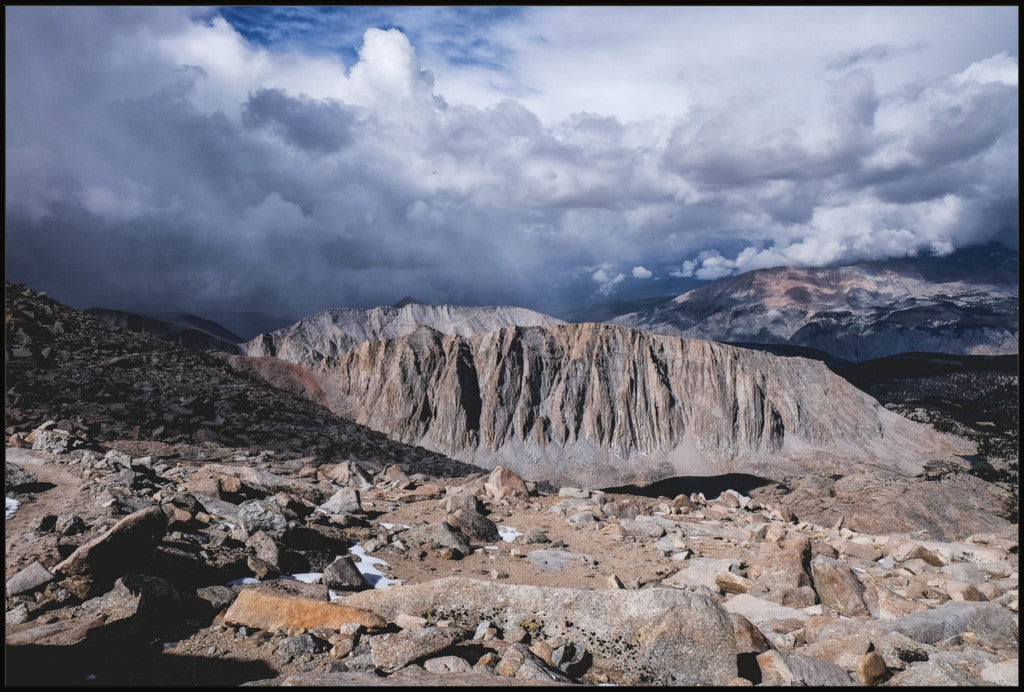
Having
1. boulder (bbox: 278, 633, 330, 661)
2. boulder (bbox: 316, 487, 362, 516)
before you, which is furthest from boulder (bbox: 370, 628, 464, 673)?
boulder (bbox: 316, 487, 362, 516)

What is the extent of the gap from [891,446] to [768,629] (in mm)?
126876

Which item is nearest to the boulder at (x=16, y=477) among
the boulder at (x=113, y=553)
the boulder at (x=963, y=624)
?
the boulder at (x=113, y=553)

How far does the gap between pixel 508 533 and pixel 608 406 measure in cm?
9888

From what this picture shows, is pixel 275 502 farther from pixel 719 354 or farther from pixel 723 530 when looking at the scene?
pixel 719 354

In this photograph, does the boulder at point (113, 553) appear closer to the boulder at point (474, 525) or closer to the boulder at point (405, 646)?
the boulder at point (405, 646)

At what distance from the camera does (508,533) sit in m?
16.8

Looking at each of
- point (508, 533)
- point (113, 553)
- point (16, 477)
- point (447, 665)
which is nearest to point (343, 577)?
point (113, 553)

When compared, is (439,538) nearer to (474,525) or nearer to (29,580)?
(474,525)

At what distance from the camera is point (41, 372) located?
2620 cm

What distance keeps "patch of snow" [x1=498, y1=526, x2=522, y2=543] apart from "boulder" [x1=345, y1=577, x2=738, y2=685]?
267 inches

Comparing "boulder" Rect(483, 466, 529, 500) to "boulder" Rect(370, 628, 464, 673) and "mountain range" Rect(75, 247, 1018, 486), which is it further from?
"mountain range" Rect(75, 247, 1018, 486)

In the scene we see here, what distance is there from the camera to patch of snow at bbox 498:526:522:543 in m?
16.4

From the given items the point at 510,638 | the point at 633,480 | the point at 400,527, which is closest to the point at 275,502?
the point at 400,527

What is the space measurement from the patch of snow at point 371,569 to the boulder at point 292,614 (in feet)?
9.54
